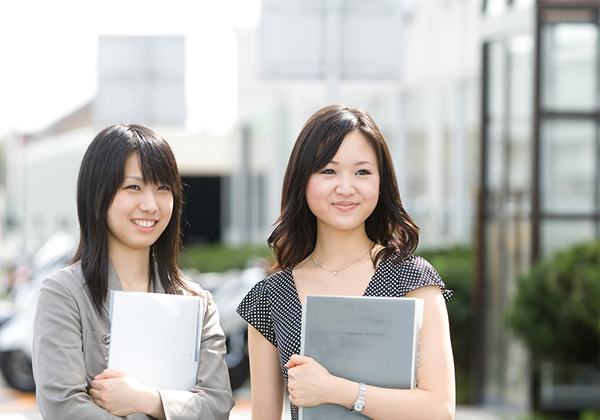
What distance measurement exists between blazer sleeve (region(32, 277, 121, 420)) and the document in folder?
0.31 feet

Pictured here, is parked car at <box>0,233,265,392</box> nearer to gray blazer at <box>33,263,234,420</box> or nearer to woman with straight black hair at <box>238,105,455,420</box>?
woman with straight black hair at <box>238,105,455,420</box>

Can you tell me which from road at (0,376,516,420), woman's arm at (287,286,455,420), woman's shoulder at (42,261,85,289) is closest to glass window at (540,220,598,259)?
road at (0,376,516,420)

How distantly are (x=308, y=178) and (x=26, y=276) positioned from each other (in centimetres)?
1327

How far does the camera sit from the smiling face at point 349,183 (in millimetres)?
2846

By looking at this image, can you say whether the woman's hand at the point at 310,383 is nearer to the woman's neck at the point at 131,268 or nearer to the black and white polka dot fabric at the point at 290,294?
the black and white polka dot fabric at the point at 290,294

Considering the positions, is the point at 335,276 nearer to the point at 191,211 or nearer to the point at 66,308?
the point at 66,308

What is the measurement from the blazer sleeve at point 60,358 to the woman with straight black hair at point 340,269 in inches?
21.0

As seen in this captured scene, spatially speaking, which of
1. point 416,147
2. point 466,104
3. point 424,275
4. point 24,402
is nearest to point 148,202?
point 424,275

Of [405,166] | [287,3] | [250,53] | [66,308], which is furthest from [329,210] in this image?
[250,53]

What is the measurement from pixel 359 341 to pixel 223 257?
1470 centimetres

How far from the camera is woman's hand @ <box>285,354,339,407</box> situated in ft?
8.68

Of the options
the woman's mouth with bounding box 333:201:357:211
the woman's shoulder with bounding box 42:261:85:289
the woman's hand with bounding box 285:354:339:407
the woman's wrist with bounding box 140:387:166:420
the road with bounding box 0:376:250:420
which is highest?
the woman's mouth with bounding box 333:201:357:211

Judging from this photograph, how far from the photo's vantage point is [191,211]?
31.8 m

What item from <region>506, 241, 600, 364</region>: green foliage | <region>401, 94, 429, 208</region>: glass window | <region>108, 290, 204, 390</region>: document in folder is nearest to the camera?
<region>108, 290, 204, 390</region>: document in folder
